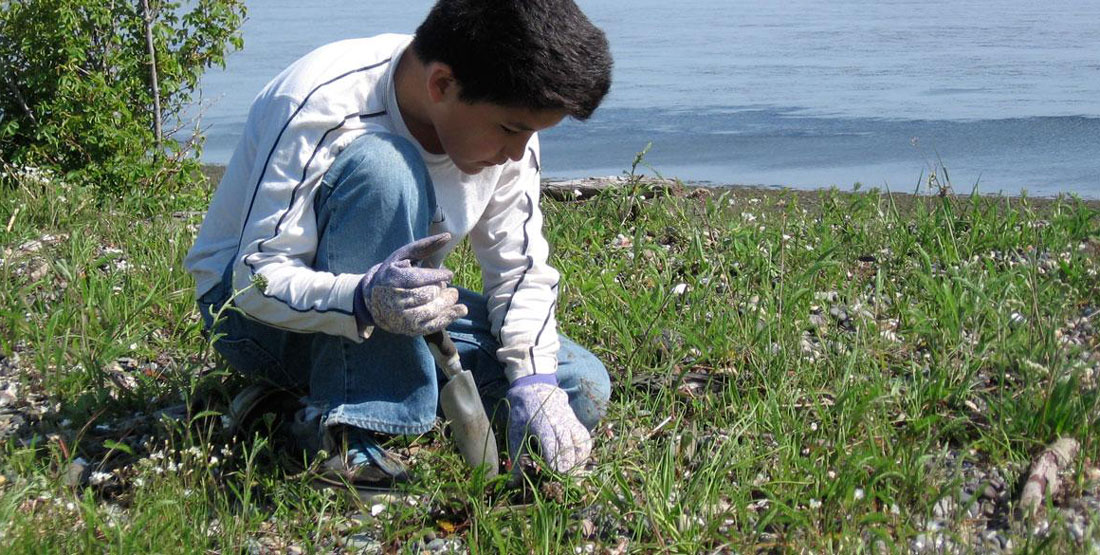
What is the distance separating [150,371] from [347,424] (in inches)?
33.9

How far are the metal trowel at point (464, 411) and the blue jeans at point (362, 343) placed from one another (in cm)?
3

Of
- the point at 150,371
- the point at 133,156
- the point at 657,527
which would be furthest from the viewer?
the point at 133,156

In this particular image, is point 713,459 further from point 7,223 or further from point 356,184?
point 7,223

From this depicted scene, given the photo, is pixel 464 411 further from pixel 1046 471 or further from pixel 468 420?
pixel 1046 471

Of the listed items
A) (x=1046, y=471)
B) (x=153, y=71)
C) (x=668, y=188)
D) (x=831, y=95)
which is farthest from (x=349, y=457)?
(x=831, y=95)

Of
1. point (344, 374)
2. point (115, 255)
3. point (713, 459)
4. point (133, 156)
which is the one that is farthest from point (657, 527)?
point (133, 156)

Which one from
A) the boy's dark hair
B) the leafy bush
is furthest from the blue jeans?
the leafy bush

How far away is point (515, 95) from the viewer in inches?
92.9

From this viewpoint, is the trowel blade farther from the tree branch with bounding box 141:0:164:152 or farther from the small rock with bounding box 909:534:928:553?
the tree branch with bounding box 141:0:164:152

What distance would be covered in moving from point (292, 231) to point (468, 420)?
0.52 meters

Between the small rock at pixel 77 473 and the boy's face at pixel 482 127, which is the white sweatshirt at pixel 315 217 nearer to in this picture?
the boy's face at pixel 482 127

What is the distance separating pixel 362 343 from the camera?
2.45m

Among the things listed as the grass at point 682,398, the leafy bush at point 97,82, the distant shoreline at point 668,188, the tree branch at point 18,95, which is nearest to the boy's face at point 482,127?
the grass at point 682,398

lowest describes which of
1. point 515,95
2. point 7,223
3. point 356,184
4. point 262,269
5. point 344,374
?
point 7,223
